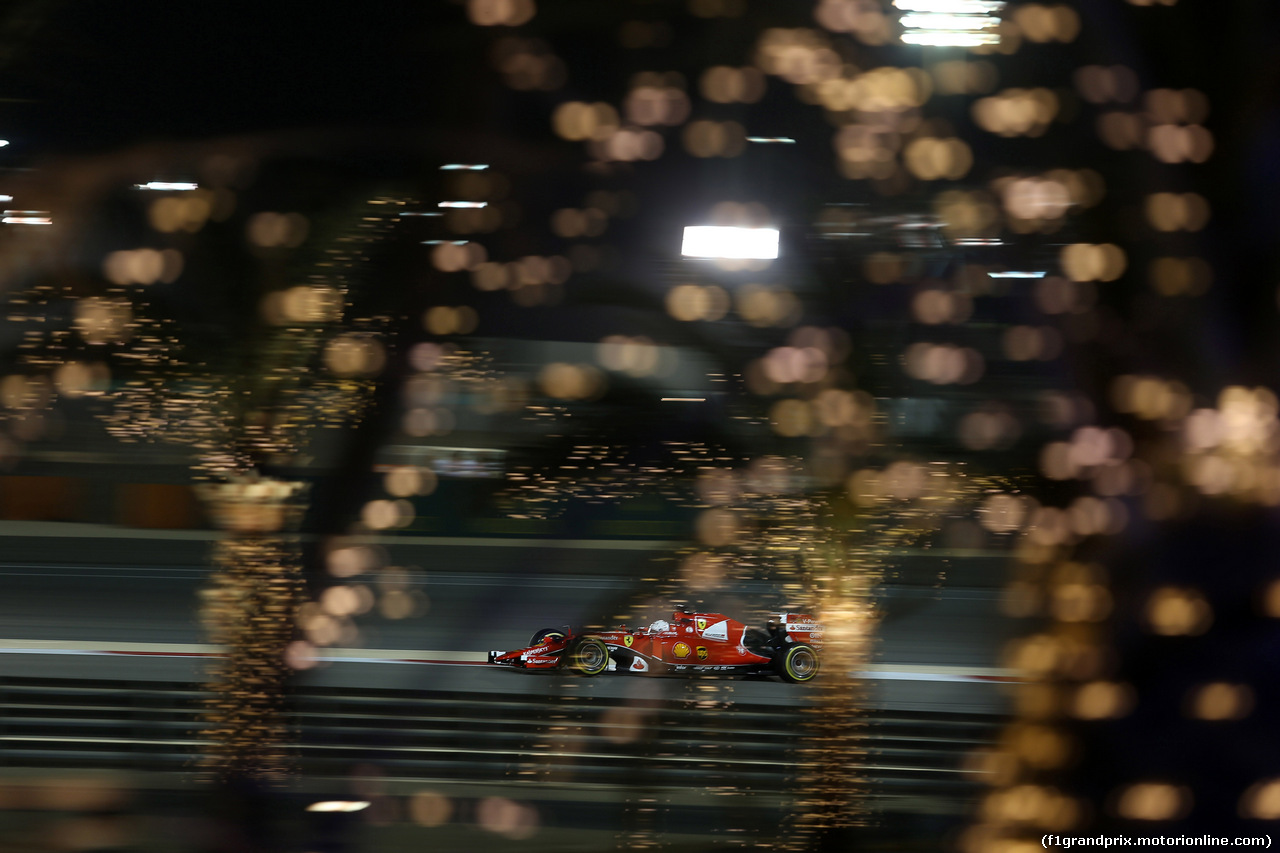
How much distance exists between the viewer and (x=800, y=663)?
1638 mm

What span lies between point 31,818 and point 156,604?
947 cm

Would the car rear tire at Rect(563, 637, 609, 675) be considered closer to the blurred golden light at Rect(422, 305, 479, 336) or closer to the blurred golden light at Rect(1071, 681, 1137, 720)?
the blurred golden light at Rect(422, 305, 479, 336)

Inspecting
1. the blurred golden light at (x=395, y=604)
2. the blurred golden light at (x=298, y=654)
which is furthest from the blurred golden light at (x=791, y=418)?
the blurred golden light at (x=298, y=654)

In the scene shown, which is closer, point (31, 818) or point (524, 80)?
point (524, 80)

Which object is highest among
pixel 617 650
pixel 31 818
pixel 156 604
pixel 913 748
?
pixel 617 650

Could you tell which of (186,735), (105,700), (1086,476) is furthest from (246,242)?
(105,700)

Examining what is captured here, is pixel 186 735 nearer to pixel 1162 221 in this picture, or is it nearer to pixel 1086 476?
pixel 1086 476

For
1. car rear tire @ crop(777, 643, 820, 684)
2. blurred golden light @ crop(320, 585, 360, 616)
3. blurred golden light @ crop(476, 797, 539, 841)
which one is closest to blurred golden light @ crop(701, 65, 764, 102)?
car rear tire @ crop(777, 643, 820, 684)

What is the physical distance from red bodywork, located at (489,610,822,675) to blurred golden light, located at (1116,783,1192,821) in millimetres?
496

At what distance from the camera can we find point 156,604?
10.4 meters

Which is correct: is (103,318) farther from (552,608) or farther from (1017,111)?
(1017,111)

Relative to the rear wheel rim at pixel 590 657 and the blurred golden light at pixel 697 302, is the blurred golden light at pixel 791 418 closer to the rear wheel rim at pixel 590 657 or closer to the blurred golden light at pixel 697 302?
the blurred golden light at pixel 697 302

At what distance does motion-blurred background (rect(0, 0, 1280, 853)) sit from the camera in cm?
154

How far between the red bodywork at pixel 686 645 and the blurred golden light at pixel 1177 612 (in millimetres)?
528
